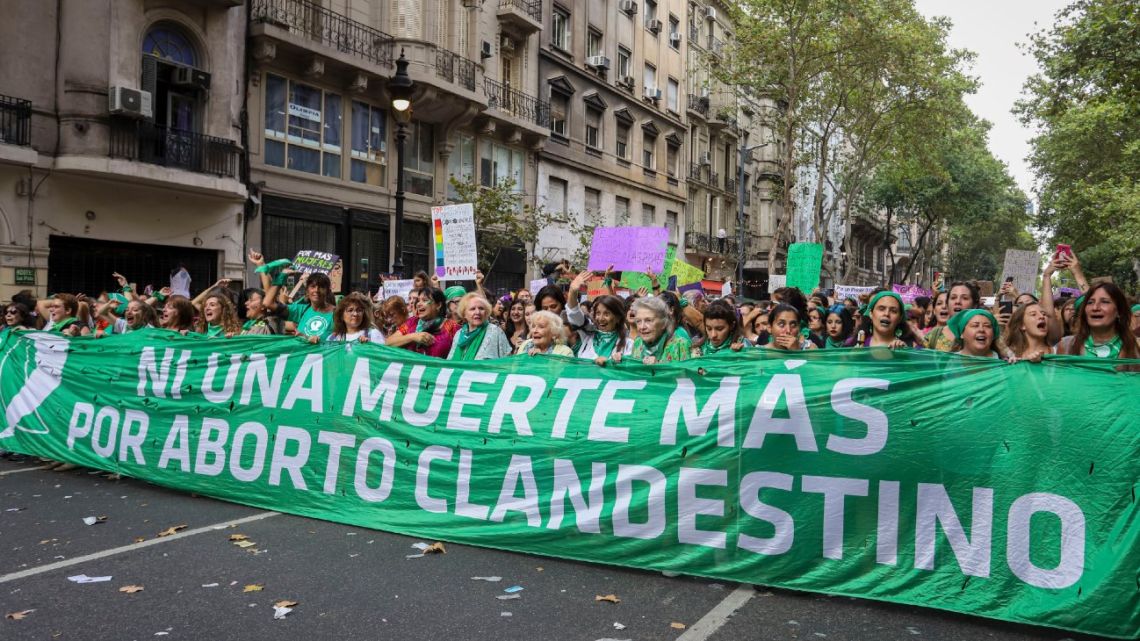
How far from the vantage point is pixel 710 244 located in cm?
4234

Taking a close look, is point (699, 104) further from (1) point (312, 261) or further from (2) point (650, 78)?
(1) point (312, 261)

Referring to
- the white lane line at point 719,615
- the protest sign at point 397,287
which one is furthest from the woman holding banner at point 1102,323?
the protest sign at point 397,287

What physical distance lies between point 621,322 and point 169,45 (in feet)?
48.1

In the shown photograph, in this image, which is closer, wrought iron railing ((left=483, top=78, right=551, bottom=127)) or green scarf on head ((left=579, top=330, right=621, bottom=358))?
green scarf on head ((left=579, top=330, right=621, bottom=358))

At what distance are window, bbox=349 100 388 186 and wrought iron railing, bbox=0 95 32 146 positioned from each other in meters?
7.30

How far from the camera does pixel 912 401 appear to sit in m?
4.56

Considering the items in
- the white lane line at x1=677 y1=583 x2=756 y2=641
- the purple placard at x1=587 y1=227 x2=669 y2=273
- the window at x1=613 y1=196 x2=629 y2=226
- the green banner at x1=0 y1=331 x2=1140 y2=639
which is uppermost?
the window at x1=613 y1=196 x2=629 y2=226

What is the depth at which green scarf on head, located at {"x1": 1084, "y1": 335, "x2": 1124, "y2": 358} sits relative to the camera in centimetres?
532

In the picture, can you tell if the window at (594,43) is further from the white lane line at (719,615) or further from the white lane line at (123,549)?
the white lane line at (719,615)

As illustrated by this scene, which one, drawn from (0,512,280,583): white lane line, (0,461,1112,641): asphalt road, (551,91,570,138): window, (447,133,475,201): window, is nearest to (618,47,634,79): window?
(551,91,570,138): window

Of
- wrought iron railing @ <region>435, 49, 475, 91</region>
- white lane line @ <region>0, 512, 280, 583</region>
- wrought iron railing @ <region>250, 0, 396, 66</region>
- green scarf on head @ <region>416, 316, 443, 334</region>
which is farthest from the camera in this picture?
wrought iron railing @ <region>435, 49, 475, 91</region>

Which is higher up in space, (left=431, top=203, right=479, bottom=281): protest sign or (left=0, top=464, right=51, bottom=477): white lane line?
(left=431, top=203, right=479, bottom=281): protest sign

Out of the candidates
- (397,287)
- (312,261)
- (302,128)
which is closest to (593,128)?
(302,128)

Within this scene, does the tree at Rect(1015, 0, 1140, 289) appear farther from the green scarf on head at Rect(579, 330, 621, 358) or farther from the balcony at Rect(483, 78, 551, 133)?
the balcony at Rect(483, 78, 551, 133)
